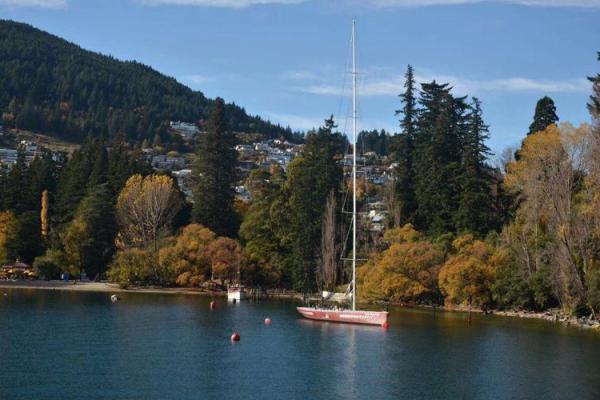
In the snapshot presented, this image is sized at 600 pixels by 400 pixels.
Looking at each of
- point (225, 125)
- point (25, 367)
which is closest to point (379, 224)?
point (225, 125)

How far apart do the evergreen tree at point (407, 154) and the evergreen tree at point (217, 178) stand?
915 inches

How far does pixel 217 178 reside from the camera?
103 m

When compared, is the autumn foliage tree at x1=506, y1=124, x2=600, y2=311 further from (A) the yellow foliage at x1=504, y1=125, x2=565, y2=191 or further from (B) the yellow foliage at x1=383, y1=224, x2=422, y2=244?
(B) the yellow foliage at x1=383, y1=224, x2=422, y2=244

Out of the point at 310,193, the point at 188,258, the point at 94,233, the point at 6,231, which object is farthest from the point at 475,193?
the point at 6,231

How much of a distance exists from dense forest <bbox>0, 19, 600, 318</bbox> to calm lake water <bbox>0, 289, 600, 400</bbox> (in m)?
7.76

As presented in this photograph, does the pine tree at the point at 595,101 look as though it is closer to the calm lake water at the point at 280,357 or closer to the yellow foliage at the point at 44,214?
the calm lake water at the point at 280,357

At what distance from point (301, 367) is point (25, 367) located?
45.6ft

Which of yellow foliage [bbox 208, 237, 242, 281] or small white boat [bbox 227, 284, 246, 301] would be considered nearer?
small white boat [bbox 227, 284, 246, 301]

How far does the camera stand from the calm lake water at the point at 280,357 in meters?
35.0

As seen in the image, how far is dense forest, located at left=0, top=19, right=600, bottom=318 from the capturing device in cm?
6819

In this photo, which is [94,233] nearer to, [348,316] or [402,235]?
[402,235]

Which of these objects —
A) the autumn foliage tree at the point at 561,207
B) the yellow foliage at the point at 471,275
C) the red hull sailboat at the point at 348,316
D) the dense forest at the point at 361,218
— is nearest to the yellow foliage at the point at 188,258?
the dense forest at the point at 361,218

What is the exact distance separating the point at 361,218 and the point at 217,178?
21074 mm

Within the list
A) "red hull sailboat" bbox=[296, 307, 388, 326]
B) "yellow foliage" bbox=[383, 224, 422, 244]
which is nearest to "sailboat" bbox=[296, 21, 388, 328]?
"red hull sailboat" bbox=[296, 307, 388, 326]
